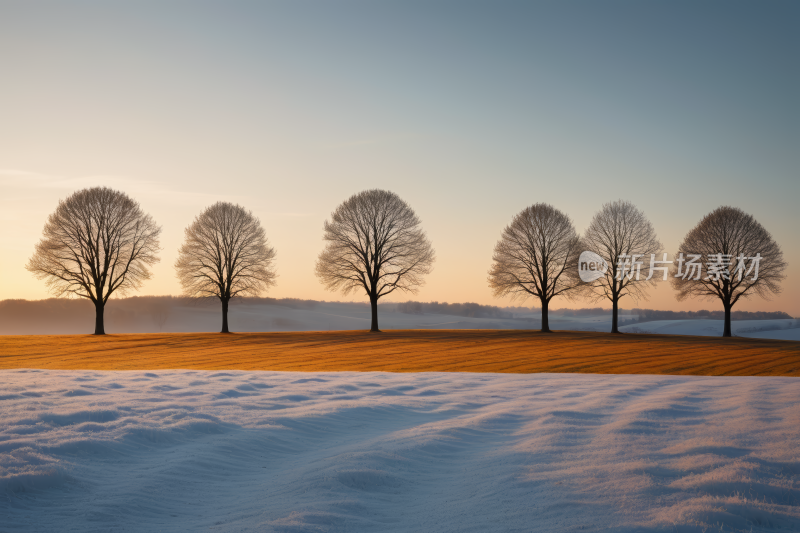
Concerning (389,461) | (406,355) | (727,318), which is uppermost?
(389,461)

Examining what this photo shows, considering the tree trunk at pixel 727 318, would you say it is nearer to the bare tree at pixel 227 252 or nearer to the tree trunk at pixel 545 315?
the tree trunk at pixel 545 315

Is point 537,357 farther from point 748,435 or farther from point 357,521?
point 357,521

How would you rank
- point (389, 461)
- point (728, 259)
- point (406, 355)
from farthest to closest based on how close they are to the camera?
point (728, 259) < point (406, 355) < point (389, 461)

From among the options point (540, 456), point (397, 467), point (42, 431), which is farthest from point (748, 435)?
point (42, 431)

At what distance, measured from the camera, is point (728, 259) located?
42.0 m

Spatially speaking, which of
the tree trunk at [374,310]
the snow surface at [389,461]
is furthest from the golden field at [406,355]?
the snow surface at [389,461]

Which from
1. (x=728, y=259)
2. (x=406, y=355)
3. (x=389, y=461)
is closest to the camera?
(x=389, y=461)

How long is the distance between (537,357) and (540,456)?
20736 mm

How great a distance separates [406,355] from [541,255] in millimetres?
21438

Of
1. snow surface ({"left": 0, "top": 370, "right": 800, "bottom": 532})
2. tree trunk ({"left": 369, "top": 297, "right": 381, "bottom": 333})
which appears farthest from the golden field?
snow surface ({"left": 0, "top": 370, "right": 800, "bottom": 532})

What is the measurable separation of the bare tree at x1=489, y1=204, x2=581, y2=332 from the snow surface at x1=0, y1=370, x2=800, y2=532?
108 feet

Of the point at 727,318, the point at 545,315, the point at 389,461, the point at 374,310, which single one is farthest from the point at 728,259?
the point at 389,461

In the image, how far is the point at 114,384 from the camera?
36.0ft

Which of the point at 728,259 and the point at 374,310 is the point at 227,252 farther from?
the point at 728,259
